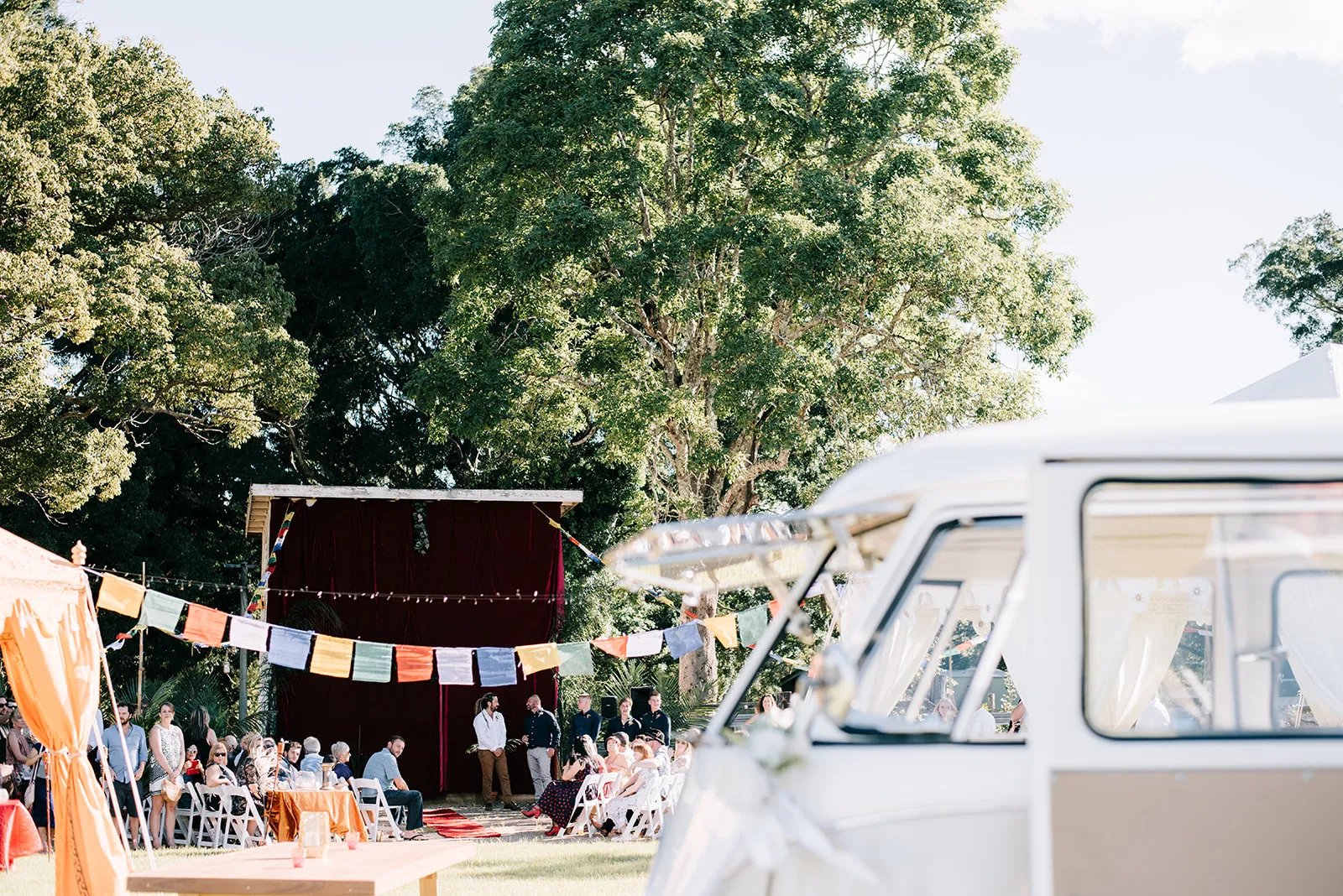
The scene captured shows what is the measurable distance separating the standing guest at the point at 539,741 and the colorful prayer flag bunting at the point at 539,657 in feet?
3.40

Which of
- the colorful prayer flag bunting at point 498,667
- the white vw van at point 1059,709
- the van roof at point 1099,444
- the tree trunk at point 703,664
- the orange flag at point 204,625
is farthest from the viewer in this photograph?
the tree trunk at point 703,664

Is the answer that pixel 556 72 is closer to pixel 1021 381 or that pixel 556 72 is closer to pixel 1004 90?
pixel 1004 90

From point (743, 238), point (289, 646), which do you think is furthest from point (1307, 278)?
point (289, 646)

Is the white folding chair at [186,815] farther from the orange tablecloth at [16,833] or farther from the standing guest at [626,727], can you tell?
the standing guest at [626,727]

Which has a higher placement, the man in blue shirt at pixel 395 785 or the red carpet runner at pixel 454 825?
the man in blue shirt at pixel 395 785

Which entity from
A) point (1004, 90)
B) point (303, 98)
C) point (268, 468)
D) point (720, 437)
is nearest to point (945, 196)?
point (1004, 90)

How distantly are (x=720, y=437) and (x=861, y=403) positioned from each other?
6.69 feet

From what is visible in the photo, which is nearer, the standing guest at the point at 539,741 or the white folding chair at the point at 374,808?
the white folding chair at the point at 374,808

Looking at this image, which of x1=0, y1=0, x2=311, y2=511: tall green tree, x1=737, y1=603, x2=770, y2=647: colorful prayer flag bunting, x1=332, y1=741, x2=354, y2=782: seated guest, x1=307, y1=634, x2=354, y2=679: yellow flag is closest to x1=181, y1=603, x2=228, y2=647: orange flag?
x1=307, y1=634, x2=354, y2=679: yellow flag

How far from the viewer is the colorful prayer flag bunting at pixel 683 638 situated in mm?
14492

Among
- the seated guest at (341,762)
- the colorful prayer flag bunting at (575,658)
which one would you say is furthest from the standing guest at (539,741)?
the seated guest at (341,762)

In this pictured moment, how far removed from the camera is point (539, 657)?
14.4 m

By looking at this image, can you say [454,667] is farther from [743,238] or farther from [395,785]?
[743,238]

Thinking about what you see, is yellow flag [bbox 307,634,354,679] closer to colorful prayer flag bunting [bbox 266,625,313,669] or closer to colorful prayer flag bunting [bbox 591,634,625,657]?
colorful prayer flag bunting [bbox 266,625,313,669]
